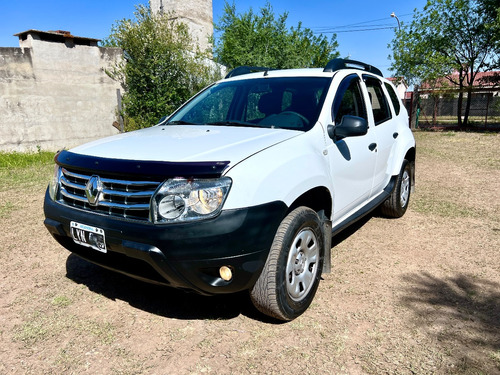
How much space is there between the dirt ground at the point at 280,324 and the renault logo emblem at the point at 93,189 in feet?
3.00

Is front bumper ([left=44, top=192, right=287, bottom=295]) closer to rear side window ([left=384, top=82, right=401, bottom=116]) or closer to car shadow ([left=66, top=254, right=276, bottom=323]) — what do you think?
car shadow ([left=66, top=254, right=276, bottom=323])

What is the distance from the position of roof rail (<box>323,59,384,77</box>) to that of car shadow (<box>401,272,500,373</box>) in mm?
1985

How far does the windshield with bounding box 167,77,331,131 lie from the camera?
3.17 metres

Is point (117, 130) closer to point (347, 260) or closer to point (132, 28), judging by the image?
point (132, 28)

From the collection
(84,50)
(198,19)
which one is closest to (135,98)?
(84,50)

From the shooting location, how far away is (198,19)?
1808cm

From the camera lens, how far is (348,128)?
A: 9.70 ft

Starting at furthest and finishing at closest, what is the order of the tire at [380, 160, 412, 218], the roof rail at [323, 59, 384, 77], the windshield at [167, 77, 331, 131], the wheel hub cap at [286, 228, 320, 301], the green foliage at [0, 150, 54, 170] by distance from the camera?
the green foliage at [0, 150, 54, 170], the tire at [380, 160, 412, 218], the roof rail at [323, 59, 384, 77], the windshield at [167, 77, 331, 131], the wheel hub cap at [286, 228, 320, 301]

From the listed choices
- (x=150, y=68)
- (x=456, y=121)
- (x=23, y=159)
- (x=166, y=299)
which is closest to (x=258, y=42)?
(x=150, y=68)

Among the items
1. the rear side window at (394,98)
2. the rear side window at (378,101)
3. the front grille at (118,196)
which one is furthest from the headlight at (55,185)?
the rear side window at (394,98)

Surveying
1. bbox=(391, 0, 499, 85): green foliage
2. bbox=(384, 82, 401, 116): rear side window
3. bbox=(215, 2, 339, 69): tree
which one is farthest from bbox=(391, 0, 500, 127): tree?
bbox=(384, 82, 401, 116): rear side window

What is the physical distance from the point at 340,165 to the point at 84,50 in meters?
10.1

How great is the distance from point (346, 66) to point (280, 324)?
253 cm

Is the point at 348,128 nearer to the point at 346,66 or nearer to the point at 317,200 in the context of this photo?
the point at 317,200
